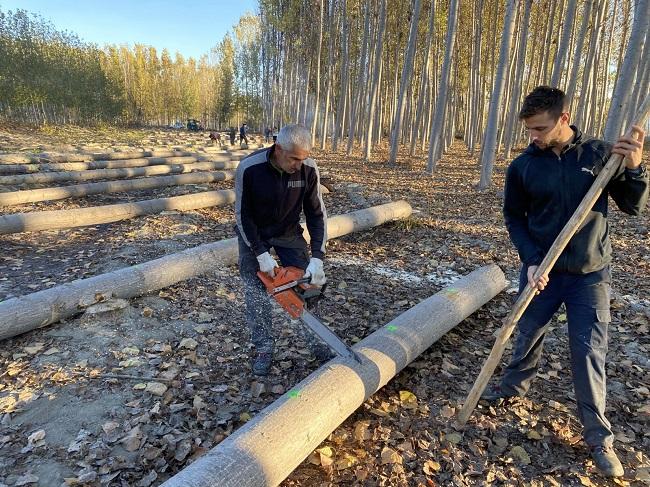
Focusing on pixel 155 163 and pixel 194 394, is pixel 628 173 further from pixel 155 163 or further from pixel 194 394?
pixel 155 163

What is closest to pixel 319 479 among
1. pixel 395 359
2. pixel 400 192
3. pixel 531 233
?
pixel 395 359

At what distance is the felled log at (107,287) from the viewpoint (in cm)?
353

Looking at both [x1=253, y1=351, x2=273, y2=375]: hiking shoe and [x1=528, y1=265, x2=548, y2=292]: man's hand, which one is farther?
[x1=253, y1=351, x2=273, y2=375]: hiking shoe

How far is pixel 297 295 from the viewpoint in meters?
2.94

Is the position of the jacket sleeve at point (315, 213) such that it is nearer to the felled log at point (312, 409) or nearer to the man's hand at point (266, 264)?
the man's hand at point (266, 264)

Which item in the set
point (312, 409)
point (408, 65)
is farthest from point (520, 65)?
point (312, 409)

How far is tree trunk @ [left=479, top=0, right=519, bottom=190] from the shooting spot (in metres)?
9.48

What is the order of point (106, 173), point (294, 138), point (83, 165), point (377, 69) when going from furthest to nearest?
point (377, 69) < point (83, 165) < point (106, 173) < point (294, 138)

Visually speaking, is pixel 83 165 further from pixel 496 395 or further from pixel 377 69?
pixel 496 395

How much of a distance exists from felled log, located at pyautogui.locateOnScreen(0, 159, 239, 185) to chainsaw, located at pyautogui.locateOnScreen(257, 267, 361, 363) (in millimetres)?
9690

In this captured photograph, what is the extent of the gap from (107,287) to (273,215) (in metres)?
2.09

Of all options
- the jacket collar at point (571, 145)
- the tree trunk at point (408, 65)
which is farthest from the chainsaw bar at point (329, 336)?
the tree trunk at point (408, 65)

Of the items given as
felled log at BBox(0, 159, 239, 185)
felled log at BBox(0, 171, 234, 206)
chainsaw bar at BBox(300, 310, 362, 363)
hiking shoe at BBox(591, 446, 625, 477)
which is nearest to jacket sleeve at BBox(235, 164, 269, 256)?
chainsaw bar at BBox(300, 310, 362, 363)

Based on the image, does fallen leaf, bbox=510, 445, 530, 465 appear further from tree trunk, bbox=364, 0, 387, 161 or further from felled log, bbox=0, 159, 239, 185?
tree trunk, bbox=364, 0, 387, 161
